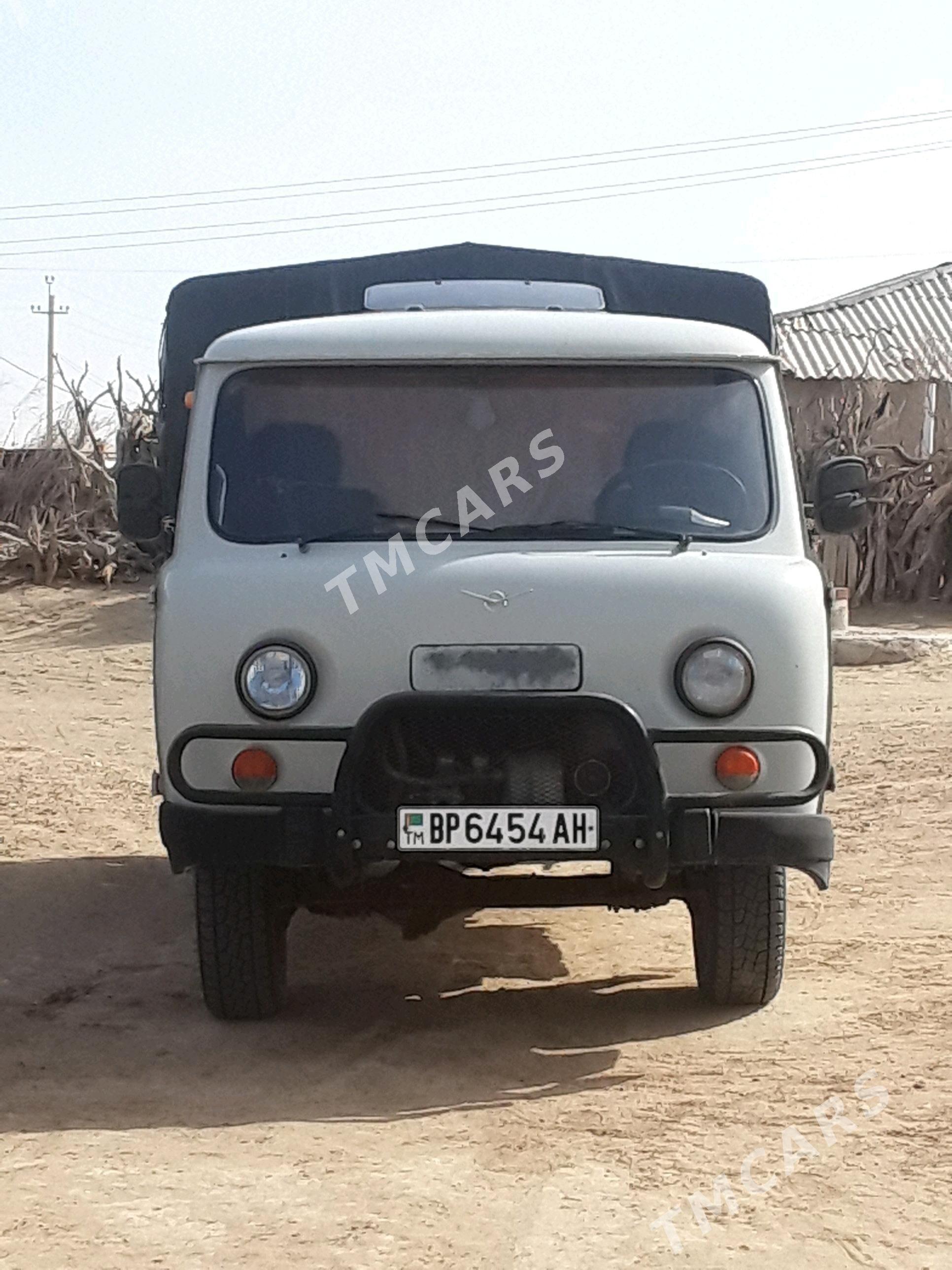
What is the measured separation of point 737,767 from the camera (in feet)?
17.1

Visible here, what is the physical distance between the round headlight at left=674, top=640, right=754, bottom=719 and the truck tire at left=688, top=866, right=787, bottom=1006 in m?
0.65

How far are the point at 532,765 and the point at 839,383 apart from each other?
22.8 meters

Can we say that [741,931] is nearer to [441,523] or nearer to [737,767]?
[737,767]

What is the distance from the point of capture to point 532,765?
5.22 meters

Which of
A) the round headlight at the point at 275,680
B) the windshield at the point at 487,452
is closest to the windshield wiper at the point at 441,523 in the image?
the windshield at the point at 487,452

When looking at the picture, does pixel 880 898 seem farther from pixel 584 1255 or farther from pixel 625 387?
pixel 584 1255

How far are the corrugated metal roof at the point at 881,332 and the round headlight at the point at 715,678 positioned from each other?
21149 millimetres

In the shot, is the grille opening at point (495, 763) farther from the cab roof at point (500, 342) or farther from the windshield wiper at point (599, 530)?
the cab roof at point (500, 342)

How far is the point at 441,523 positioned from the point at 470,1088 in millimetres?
1671

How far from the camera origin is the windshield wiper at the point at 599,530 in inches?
218

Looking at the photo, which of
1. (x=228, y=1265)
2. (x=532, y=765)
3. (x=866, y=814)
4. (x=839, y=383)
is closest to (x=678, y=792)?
(x=532, y=765)

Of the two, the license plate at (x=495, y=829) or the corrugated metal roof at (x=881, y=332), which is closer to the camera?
the license plate at (x=495, y=829)

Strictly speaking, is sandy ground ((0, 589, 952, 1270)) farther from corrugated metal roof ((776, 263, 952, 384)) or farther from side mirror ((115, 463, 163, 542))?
corrugated metal roof ((776, 263, 952, 384))

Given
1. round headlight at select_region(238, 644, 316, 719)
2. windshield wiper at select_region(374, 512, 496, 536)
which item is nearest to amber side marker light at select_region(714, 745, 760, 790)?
windshield wiper at select_region(374, 512, 496, 536)
